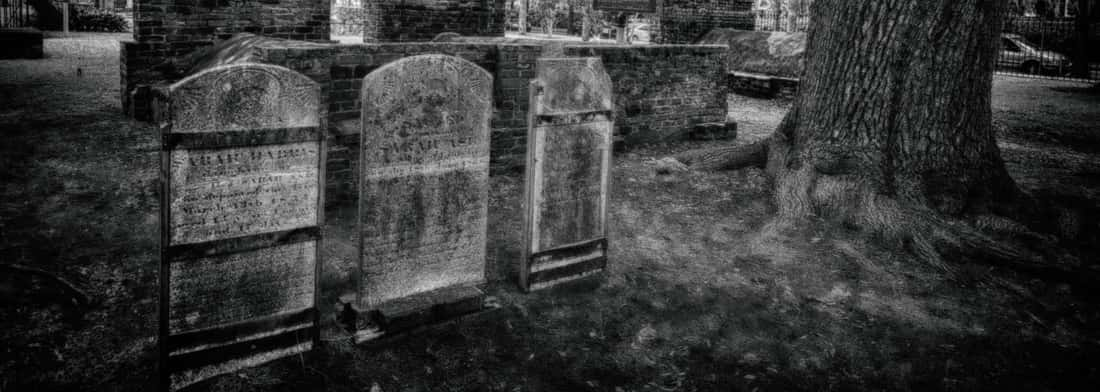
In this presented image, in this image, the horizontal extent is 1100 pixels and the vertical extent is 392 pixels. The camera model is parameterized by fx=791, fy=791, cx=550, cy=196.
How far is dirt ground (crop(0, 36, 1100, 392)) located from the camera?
3643mm

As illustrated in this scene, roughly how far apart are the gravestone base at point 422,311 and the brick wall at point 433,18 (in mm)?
6630

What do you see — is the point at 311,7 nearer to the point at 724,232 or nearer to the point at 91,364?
the point at 724,232

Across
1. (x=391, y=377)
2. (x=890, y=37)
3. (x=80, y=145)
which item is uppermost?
(x=890, y=37)

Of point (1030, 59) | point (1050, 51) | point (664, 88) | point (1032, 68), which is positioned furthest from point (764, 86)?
point (1050, 51)

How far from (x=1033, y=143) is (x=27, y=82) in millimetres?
14000

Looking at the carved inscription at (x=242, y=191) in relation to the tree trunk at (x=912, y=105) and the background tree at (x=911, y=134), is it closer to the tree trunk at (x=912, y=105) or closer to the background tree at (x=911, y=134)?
the background tree at (x=911, y=134)

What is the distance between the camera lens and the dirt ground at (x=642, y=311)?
12.0ft

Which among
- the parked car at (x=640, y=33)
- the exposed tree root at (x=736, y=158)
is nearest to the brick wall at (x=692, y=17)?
the exposed tree root at (x=736, y=158)

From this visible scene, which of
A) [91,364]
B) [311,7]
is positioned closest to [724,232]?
[91,364]

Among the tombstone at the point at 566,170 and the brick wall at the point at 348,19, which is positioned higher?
the brick wall at the point at 348,19

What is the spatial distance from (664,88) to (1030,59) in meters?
16.4

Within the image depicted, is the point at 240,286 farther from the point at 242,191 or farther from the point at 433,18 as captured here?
the point at 433,18

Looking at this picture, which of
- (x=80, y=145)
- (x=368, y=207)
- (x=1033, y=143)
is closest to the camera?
(x=368, y=207)

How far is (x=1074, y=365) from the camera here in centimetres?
397
